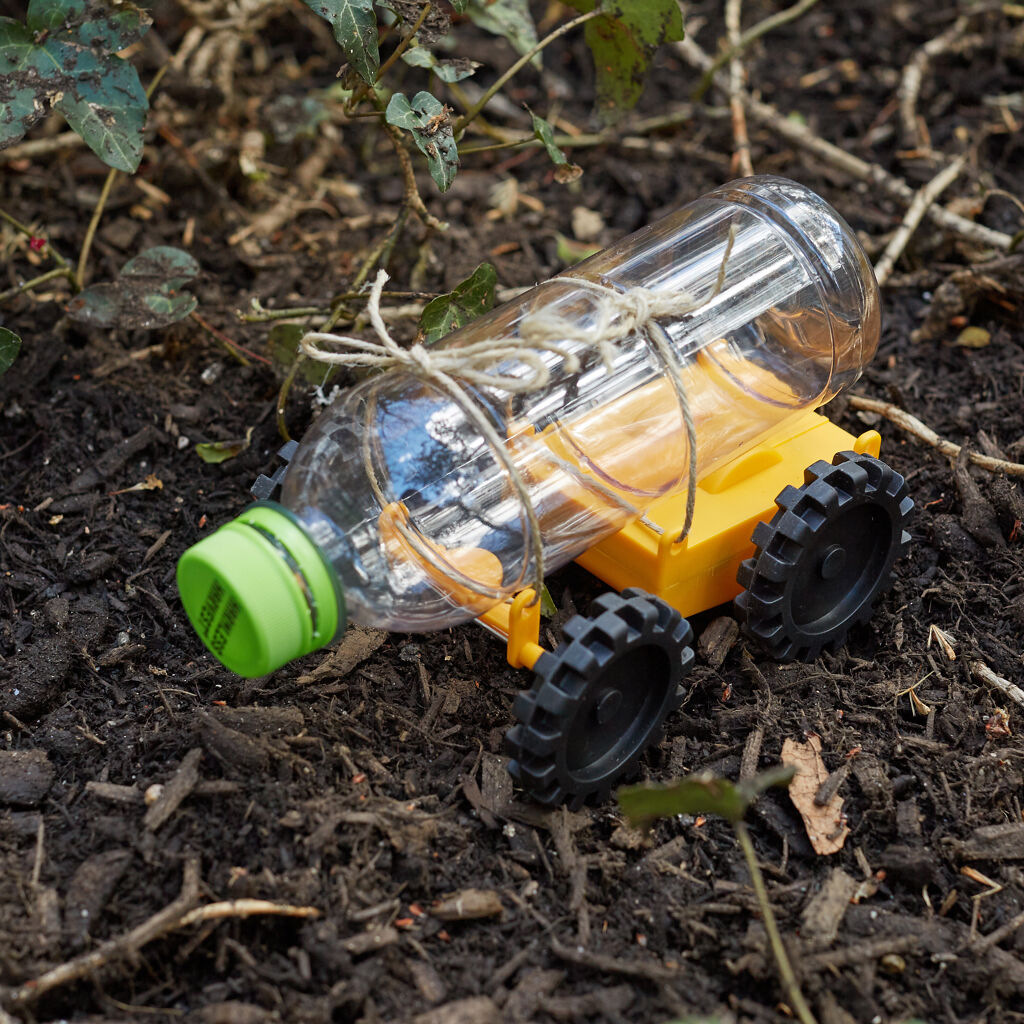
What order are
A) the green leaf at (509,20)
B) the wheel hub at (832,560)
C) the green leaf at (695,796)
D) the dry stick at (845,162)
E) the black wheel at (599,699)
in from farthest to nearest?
Result: the dry stick at (845,162) < the green leaf at (509,20) < the wheel hub at (832,560) < the black wheel at (599,699) < the green leaf at (695,796)

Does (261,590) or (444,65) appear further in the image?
(444,65)

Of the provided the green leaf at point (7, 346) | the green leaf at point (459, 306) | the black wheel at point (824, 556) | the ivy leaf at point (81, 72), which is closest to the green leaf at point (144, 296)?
the green leaf at point (7, 346)

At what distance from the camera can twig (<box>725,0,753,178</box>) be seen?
3.94 meters

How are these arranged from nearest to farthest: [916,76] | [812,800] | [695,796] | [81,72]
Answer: [695,796], [812,800], [81,72], [916,76]

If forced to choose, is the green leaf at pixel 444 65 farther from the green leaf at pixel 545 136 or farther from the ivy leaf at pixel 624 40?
the ivy leaf at pixel 624 40

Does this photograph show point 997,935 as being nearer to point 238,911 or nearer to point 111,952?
point 238,911

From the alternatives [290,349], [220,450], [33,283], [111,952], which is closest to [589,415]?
[290,349]

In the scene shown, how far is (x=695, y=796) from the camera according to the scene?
1.79m

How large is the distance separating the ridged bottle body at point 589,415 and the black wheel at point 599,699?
0.32 metres

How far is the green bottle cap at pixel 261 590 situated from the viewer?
192 cm

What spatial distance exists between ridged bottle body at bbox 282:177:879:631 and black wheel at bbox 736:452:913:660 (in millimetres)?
296

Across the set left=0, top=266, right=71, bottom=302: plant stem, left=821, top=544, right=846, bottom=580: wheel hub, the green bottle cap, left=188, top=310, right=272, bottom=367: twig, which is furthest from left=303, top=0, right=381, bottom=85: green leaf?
left=821, top=544, right=846, bottom=580: wheel hub

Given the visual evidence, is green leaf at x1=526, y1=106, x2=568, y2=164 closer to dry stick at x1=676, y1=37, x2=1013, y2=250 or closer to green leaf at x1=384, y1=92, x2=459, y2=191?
green leaf at x1=384, y1=92, x2=459, y2=191

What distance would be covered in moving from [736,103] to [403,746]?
115 inches
